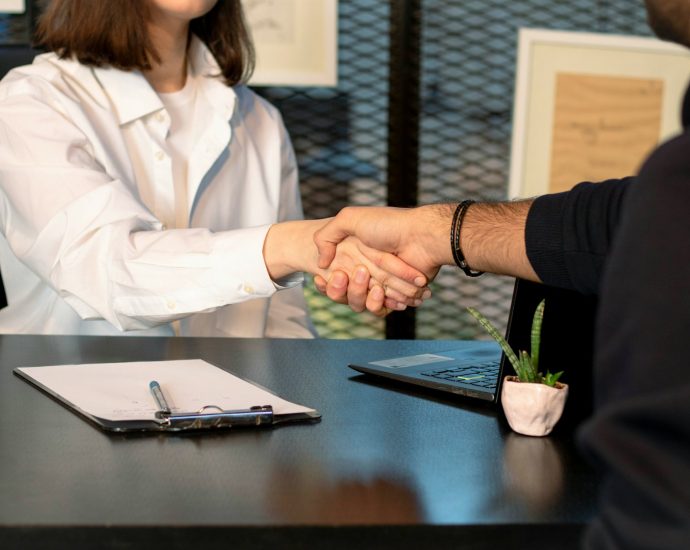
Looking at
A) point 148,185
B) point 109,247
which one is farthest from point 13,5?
point 109,247

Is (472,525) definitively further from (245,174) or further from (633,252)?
(245,174)

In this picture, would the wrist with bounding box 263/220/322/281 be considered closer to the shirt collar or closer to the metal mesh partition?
the shirt collar

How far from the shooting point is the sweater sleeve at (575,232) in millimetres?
912

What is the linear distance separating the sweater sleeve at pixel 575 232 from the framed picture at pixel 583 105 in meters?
1.69

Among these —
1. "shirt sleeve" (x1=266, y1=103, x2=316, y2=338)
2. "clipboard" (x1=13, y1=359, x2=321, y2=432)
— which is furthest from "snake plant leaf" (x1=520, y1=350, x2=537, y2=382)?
"shirt sleeve" (x1=266, y1=103, x2=316, y2=338)

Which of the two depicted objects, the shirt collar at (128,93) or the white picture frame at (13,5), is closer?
the shirt collar at (128,93)

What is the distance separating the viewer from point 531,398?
926 millimetres

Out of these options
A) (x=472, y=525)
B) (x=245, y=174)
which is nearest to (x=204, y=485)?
(x=472, y=525)

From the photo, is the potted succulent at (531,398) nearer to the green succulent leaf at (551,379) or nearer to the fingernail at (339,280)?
the green succulent leaf at (551,379)

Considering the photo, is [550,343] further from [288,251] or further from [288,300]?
[288,300]

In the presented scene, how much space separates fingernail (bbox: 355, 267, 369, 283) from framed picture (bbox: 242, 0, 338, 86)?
1177 millimetres

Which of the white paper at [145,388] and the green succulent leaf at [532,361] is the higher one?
the green succulent leaf at [532,361]

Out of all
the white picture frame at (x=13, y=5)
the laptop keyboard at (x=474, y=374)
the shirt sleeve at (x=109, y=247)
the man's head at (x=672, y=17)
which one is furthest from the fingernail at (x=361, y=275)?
the white picture frame at (x=13, y=5)

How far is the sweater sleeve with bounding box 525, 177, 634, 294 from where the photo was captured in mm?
912
